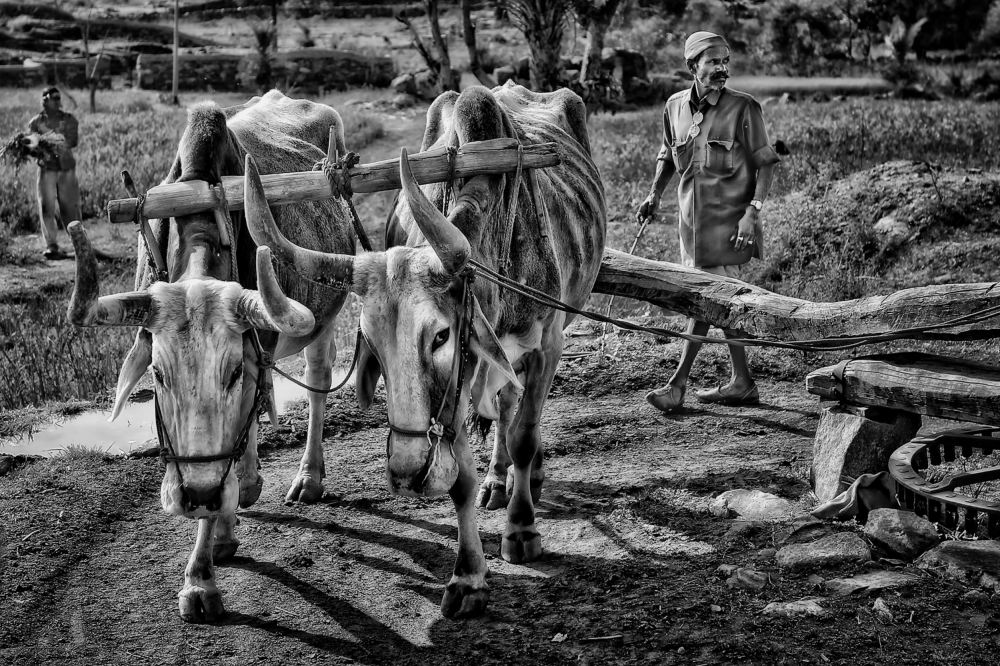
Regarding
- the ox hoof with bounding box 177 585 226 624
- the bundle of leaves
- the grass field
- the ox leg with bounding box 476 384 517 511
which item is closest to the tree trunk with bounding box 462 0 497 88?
the grass field

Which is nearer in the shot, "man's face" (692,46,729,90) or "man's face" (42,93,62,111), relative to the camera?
"man's face" (692,46,729,90)

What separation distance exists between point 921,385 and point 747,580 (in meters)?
1.25

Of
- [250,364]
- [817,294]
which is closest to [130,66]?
[817,294]

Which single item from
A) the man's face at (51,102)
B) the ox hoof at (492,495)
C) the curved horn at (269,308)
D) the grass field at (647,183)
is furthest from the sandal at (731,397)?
the man's face at (51,102)

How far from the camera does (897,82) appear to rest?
25.2 metres

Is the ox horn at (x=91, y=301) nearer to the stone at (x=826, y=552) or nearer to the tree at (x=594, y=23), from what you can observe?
the stone at (x=826, y=552)

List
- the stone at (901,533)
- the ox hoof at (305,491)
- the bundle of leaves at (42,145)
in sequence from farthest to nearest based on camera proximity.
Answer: the bundle of leaves at (42,145)
the ox hoof at (305,491)
the stone at (901,533)

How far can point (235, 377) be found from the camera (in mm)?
4211

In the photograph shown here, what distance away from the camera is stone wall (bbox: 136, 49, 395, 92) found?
27047mm

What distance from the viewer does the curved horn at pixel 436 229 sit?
3.96 m

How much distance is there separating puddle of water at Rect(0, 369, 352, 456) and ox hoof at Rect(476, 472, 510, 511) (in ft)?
6.85

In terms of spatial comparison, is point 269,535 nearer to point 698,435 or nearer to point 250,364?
point 250,364

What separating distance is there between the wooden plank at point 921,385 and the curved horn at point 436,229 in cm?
225

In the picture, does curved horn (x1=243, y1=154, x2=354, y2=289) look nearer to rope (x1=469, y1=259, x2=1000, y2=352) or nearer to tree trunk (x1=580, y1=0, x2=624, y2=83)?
rope (x1=469, y1=259, x2=1000, y2=352)
